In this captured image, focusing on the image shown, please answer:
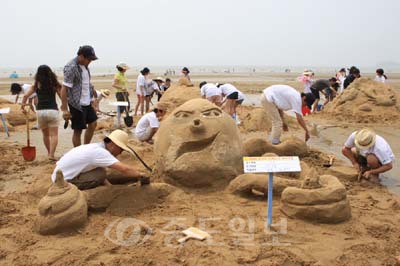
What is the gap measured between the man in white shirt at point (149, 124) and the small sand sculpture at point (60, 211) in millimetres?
3036

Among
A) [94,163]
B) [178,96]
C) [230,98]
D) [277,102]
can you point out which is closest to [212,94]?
[230,98]

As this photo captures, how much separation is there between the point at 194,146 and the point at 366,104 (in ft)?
23.5

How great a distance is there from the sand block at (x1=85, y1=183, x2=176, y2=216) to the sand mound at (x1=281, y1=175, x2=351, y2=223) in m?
1.23

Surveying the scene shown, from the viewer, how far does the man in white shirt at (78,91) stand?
5.34m

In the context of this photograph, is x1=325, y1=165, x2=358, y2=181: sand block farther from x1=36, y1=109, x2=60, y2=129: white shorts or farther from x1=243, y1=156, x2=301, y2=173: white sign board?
x1=36, y1=109, x2=60, y2=129: white shorts

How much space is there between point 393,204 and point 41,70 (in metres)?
4.62

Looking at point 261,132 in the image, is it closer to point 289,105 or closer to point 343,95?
point 289,105

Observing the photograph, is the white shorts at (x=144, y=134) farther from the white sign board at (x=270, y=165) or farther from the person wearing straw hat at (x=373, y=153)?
the white sign board at (x=270, y=165)

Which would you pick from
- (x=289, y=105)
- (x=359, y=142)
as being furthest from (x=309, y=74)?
(x=359, y=142)

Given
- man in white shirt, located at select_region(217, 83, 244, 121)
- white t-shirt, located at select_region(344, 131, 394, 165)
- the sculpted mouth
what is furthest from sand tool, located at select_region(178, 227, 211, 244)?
man in white shirt, located at select_region(217, 83, 244, 121)

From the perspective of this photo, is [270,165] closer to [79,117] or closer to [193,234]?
[193,234]

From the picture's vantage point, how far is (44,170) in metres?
5.55

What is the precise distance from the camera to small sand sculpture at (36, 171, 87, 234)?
3.37 m

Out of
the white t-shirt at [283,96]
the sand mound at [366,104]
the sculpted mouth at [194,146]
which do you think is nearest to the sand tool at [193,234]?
the sculpted mouth at [194,146]
